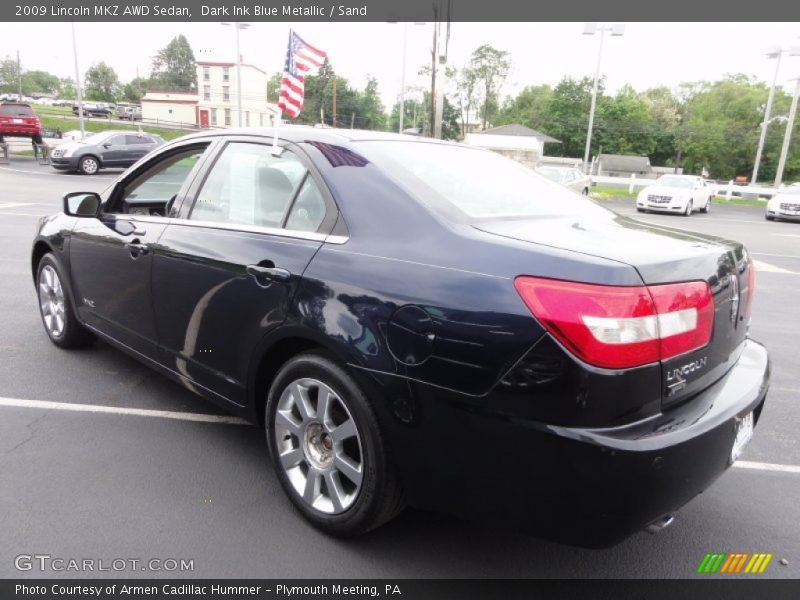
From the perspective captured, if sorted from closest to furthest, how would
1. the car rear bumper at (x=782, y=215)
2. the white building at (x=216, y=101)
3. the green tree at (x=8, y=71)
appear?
the car rear bumper at (x=782, y=215) → the white building at (x=216, y=101) → the green tree at (x=8, y=71)

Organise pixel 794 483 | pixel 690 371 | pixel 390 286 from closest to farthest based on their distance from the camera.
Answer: pixel 690 371 < pixel 390 286 < pixel 794 483

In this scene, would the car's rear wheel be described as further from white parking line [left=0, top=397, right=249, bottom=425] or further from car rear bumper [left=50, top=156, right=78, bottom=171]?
white parking line [left=0, top=397, right=249, bottom=425]

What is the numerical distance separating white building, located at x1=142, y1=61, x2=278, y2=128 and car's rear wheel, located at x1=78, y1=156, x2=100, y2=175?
46.2 m

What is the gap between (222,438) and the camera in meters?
3.28

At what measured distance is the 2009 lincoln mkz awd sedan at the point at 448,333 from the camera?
5.86 feet

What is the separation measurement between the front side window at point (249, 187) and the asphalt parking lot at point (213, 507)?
4.13 ft

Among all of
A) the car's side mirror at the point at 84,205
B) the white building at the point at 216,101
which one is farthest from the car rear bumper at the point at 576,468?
the white building at the point at 216,101

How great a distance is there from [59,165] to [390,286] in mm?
23880

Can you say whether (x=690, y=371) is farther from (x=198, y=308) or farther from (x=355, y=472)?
(x=198, y=308)

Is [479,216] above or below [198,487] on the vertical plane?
above

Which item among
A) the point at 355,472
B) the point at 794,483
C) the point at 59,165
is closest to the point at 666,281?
the point at 355,472

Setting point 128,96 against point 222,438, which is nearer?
point 222,438

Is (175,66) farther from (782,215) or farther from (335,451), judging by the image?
(335,451)

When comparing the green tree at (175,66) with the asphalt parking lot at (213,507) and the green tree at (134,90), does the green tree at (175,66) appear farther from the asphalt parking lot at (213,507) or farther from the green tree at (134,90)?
the asphalt parking lot at (213,507)
